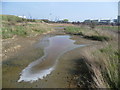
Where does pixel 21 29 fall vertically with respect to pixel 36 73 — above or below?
above

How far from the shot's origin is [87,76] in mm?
4449

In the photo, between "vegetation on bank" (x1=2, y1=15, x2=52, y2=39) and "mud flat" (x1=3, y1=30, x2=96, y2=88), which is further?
"vegetation on bank" (x1=2, y1=15, x2=52, y2=39)

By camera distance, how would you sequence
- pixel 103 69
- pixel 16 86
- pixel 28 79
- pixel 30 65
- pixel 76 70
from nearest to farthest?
pixel 103 69 < pixel 16 86 < pixel 28 79 < pixel 76 70 < pixel 30 65

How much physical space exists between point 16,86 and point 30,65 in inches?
76.4

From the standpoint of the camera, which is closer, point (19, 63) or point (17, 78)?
point (17, 78)

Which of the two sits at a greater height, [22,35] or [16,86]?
[22,35]

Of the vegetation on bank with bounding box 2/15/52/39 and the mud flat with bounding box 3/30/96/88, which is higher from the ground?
the vegetation on bank with bounding box 2/15/52/39

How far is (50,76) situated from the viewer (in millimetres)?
4855

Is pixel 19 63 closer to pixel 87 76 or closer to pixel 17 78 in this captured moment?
pixel 17 78

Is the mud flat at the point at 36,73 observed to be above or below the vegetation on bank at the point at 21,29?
below

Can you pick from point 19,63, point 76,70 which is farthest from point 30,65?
point 76,70

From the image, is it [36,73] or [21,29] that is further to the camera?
[21,29]

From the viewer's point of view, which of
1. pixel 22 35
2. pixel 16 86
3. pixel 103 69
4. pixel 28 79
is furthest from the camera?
pixel 22 35

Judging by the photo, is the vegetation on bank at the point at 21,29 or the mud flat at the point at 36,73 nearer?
the mud flat at the point at 36,73
